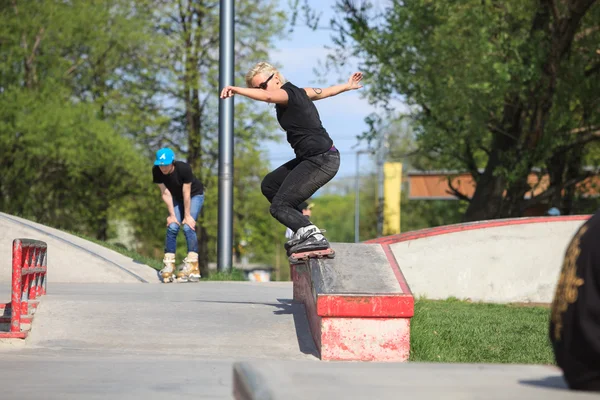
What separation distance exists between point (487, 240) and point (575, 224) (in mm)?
1217

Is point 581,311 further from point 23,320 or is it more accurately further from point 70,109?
point 70,109

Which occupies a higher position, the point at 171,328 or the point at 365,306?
the point at 365,306

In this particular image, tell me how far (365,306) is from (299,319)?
48.3 inches

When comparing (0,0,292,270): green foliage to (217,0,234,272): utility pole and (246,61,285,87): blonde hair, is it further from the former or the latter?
(246,61,285,87): blonde hair

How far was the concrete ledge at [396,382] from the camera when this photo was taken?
2812 mm

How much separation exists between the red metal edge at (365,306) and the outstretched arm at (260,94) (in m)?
1.60

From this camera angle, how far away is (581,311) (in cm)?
296

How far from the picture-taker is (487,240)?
1248 centimetres

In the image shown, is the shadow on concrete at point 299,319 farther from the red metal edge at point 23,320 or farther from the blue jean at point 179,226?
the blue jean at point 179,226

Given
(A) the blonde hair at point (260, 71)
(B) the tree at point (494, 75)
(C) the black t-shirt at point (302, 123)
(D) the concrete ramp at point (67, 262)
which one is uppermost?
(B) the tree at point (494, 75)

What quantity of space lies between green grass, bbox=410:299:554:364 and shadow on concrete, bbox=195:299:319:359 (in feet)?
2.48

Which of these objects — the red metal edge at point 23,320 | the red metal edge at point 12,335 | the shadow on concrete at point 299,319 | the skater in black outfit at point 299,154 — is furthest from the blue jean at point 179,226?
the red metal edge at point 12,335

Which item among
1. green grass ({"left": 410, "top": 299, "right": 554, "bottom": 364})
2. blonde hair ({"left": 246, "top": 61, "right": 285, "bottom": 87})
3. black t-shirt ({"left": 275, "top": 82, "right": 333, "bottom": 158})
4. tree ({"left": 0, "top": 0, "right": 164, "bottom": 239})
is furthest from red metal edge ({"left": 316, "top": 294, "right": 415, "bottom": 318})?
tree ({"left": 0, "top": 0, "right": 164, "bottom": 239})

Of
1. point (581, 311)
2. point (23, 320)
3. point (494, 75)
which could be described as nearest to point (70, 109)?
point (494, 75)
